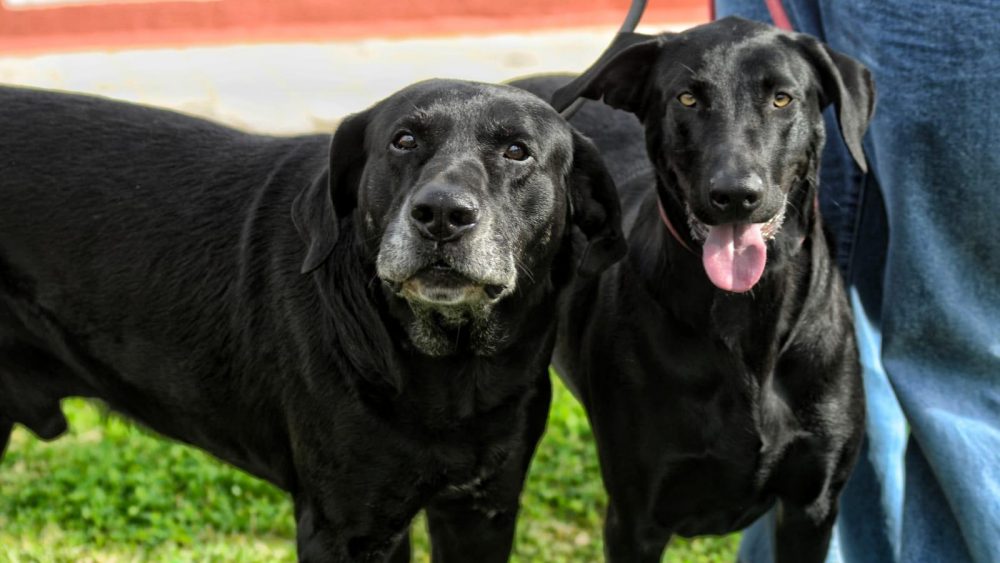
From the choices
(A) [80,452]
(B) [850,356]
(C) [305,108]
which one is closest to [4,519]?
(A) [80,452]

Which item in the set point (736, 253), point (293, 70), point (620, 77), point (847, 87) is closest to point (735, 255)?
point (736, 253)

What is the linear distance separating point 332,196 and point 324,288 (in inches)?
9.4

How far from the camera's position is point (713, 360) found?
3676 millimetres

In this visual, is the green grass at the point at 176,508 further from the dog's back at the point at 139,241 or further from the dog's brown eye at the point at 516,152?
the dog's brown eye at the point at 516,152

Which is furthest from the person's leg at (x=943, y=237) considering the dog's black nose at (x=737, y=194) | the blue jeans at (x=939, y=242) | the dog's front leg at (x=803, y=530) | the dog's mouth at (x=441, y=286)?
the dog's mouth at (x=441, y=286)

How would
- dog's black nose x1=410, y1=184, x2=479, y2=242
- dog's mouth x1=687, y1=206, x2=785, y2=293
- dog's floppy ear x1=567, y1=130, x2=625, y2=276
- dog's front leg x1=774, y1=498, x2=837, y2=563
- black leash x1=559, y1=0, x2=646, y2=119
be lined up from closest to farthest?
dog's black nose x1=410, y1=184, x2=479, y2=242 < dog's mouth x1=687, y1=206, x2=785, y2=293 < dog's floppy ear x1=567, y1=130, x2=625, y2=276 < dog's front leg x1=774, y1=498, x2=837, y2=563 < black leash x1=559, y1=0, x2=646, y2=119

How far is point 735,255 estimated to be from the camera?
347cm

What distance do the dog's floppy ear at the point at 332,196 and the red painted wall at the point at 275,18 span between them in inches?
273

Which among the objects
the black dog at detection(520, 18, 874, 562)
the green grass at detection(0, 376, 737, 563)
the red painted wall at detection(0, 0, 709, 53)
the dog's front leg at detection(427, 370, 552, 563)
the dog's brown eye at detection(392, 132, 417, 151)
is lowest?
the green grass at detection(0, 376, 737, 563)

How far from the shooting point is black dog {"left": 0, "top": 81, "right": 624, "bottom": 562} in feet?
11.3

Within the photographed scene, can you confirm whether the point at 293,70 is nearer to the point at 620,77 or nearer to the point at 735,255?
the point at 620,77

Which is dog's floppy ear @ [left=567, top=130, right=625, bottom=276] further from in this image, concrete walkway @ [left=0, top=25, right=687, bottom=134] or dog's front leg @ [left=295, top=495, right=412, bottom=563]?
concrete walkway @ [left=0, top=25, right=687, bottom=134]

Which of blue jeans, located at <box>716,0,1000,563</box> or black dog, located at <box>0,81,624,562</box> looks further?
blue jeans, located at <box>716,0,1000,563</box>

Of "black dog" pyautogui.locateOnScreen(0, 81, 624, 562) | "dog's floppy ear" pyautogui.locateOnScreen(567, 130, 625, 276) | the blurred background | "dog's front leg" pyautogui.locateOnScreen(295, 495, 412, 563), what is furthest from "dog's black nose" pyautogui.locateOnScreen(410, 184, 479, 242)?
the blurred background
